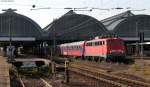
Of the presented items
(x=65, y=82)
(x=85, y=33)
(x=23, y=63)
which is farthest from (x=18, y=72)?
(x=85, y=33)

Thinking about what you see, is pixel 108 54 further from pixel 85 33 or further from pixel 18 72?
pixel 85 33

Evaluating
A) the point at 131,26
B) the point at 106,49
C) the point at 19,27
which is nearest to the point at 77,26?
the point at 131,26

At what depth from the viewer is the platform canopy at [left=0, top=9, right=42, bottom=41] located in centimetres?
12531

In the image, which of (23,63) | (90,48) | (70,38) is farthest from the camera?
(70,38)

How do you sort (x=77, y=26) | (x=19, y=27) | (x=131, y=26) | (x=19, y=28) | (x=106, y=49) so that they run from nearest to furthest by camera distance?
1. (x=106, y=49)
2. (x=19, y=28)
3. (x=19, y=27)
4. (x=131, y=26)
5. (x=77, y=26)

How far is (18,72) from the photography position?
1293 inches

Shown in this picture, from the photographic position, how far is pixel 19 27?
131 metres

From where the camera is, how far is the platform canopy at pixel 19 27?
411 feet

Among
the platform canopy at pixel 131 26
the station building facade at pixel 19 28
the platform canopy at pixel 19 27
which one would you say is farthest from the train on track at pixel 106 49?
the platform canopy at pixel 131 26

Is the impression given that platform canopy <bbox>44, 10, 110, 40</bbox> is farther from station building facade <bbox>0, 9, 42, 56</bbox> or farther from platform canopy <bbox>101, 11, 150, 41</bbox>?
station building facade <bbox>0, 9, 42, 56</bbox>

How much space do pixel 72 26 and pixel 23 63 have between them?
107 m

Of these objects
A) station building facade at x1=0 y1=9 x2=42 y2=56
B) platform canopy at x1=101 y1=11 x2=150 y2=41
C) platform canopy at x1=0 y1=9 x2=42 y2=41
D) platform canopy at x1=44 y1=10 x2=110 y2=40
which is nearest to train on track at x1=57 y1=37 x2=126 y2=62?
station building facade at x1=0 y1=9 x2=42 y2=56

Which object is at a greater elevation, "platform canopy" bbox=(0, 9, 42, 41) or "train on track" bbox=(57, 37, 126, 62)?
"platform canopy" bbox=(0, 9, 42, 41)

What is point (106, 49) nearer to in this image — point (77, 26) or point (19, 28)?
point (19, 28)
